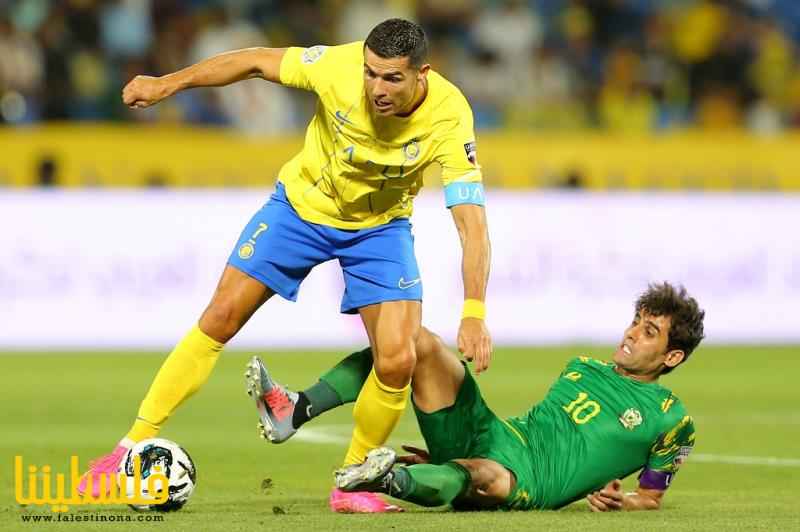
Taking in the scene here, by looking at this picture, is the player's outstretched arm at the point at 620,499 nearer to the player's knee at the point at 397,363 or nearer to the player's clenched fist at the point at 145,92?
the player's knee at the point at 397,363

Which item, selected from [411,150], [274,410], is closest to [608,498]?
[274,410]

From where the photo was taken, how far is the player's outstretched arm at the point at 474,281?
21.5ft

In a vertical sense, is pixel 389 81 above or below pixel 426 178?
below

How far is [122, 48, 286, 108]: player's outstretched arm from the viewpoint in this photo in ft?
24.0

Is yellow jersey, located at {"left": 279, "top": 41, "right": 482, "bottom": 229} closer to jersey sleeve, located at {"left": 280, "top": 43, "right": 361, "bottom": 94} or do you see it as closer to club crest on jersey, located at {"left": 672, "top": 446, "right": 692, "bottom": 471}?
jersey sleeve, located at {"left": 280, "top": 43, "right": 361, "bottom": 94}

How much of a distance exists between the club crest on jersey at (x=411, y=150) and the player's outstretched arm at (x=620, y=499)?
1.66 m

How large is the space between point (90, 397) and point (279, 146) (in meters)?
5.32

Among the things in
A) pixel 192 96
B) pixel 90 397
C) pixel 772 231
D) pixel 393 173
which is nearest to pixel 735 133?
pixel 772 231

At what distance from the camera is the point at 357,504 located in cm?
710

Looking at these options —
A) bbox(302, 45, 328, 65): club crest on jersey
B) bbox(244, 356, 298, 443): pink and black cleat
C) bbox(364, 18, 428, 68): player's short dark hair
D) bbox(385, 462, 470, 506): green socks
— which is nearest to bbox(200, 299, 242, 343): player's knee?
bbox(244, 356, 298, 443): pink and black cleat

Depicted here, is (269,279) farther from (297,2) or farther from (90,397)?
(297,2)

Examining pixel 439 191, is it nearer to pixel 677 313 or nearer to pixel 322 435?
pixel 322 435

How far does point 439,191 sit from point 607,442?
1017cm

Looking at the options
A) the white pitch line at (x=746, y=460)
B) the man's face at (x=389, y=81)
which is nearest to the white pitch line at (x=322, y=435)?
the white pitch line at (x=746, y=460)
